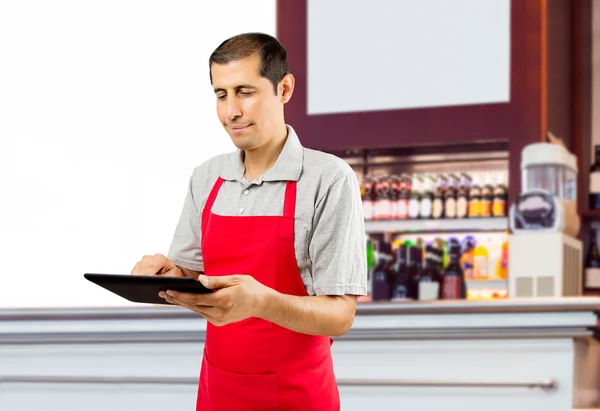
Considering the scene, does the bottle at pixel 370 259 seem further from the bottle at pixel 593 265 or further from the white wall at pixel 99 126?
the bottle at pixel 593 265

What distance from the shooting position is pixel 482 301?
2.37 m

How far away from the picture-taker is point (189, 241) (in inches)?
58.0

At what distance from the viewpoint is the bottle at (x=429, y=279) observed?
4125 millimetres

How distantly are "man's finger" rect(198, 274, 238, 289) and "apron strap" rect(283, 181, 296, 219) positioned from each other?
234mm

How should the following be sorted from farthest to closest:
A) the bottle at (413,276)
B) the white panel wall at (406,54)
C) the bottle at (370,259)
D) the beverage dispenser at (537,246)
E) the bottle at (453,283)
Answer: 1. the white panel wall at (406,54)
2. the bottle at (370,259)
3. the bottle at (413,276)
4. the bottle at (453,283)
5. the beverage dispenser at (537,246)

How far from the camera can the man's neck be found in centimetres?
139

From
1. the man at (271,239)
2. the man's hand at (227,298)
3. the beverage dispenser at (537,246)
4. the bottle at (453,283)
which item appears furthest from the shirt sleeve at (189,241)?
the bottle at (453,283)

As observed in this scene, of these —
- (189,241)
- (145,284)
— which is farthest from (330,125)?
(145,284)

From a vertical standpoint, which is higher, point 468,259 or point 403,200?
point 403,200

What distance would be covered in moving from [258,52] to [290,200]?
0.80 ft

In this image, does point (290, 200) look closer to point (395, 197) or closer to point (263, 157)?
point (263, 157)

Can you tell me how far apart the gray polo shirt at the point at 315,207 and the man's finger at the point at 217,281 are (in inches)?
8.2

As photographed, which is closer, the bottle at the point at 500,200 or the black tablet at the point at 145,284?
the black tablet at the point at 145,284

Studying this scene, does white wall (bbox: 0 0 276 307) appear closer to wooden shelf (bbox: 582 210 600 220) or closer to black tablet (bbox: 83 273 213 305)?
wooden shelf (bbox: 582 210 600 220)
